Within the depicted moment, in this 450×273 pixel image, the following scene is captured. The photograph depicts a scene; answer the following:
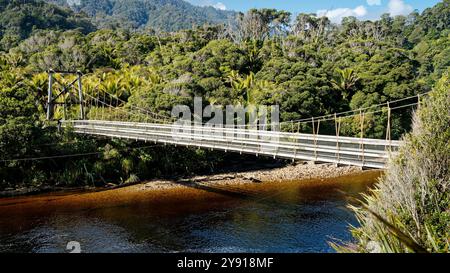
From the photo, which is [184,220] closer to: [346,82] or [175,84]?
[175,84]

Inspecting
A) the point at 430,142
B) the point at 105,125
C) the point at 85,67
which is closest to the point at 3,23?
the point at 85,67

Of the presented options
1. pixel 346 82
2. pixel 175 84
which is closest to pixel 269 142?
pixel 175 84

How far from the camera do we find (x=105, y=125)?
64.5 ft

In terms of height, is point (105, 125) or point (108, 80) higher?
point (108, 80)

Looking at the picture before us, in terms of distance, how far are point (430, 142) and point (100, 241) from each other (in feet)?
28.1

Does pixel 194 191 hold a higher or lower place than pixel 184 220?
higher

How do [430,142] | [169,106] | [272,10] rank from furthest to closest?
1. [272,10]
2. [169,106]
3. [430,142]

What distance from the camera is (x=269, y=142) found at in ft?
37.8

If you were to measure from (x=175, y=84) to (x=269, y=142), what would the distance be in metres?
12.2

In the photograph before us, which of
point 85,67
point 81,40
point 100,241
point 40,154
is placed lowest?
point 100,241

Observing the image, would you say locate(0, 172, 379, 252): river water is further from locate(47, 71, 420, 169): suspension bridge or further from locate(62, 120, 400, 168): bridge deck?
locate(47, 71, 420, 169): suspension bridge

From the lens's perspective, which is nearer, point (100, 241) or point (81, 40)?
point (100, 241)

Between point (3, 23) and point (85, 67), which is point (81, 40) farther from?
point (3, 23)
